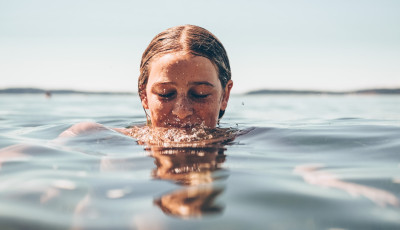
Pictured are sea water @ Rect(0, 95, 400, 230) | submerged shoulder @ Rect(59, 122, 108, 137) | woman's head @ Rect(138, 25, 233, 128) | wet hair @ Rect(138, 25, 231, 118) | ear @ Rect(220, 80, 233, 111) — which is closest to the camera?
sea water @ Rect(0, 95, 400, 230)

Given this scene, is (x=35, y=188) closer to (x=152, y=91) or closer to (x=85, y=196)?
(x=85, y=196)

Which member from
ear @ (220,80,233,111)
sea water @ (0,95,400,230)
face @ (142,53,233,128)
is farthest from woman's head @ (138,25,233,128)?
sea water @ (0,95,400,230)

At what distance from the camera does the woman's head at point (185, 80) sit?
3.56 metres

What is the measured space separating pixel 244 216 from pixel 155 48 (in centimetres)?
308

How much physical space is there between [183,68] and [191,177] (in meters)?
1.83

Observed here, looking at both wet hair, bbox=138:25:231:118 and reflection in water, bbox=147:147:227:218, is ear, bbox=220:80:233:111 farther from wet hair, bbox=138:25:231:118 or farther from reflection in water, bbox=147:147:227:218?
reflection in water, bbox=147:147:227:218

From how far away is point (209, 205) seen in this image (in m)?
1.56

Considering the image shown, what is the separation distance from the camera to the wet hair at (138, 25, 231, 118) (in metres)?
3.91

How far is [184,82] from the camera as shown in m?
3.54

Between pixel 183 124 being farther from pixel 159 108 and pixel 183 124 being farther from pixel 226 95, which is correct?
pixel 226 95

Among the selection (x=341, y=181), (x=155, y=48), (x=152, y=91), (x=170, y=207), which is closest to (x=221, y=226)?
(x=170, y=207)

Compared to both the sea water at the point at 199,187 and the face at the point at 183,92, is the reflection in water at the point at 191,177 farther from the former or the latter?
the face at the point at 183,92

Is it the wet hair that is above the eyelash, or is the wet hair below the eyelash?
above

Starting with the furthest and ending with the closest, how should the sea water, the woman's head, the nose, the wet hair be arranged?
the wet hair
the woman's head
the nose
the sea water
